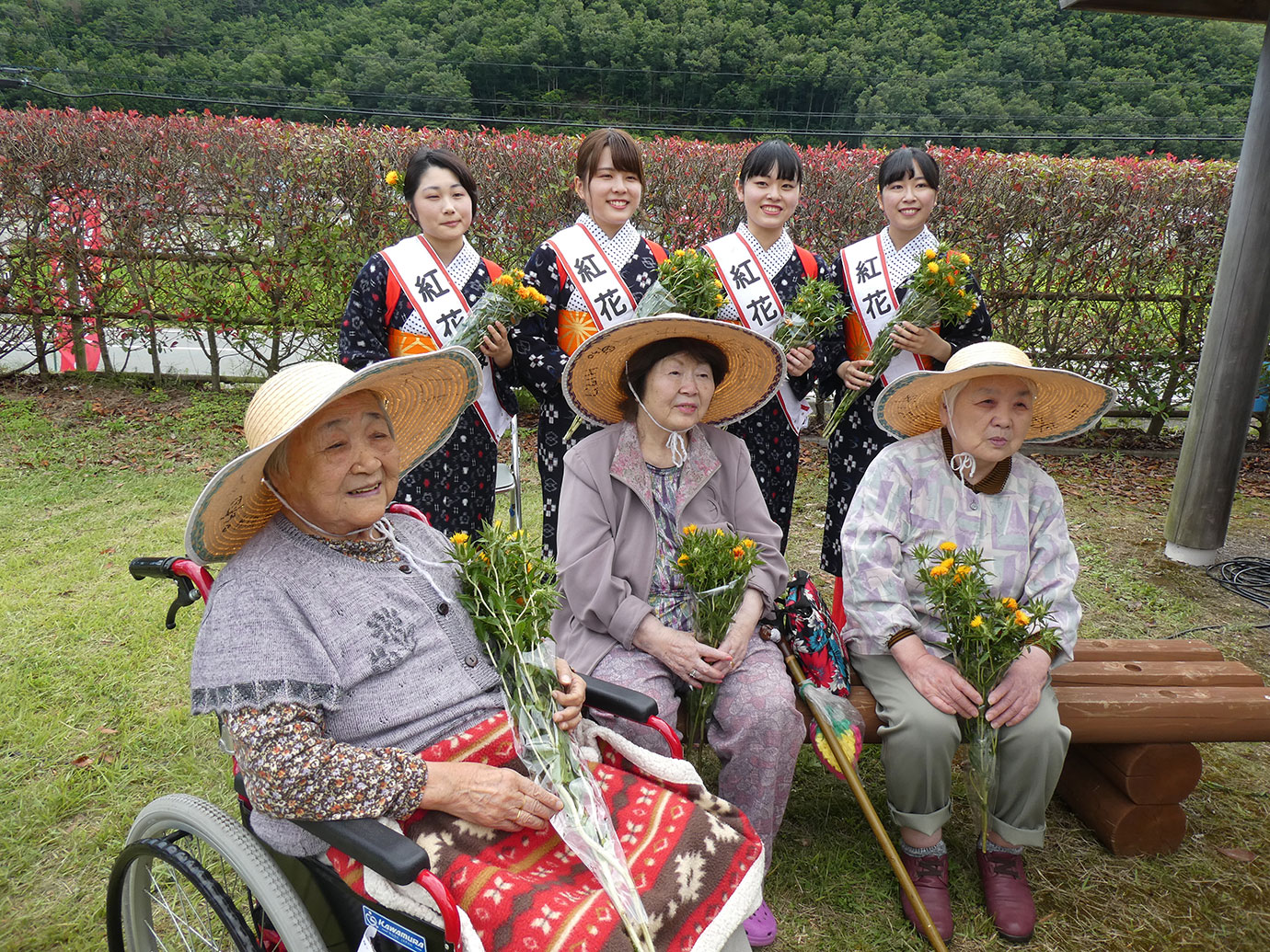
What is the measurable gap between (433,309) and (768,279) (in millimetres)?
1429

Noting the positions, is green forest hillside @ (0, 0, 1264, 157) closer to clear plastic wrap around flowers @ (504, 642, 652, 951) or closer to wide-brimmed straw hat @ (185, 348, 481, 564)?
wide-brimmed straw hat @ (185, 348, 481, 564)

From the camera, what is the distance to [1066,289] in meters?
6.72

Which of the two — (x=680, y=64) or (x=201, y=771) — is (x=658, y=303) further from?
(x=680, y=64)

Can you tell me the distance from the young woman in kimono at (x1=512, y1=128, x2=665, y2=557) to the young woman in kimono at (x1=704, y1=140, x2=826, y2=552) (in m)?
0.38

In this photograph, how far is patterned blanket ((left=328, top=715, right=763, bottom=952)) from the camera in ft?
4.87

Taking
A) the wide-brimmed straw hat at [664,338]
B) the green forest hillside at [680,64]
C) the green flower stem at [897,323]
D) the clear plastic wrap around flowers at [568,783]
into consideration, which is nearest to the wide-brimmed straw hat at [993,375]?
the wide-brimmed straw hat at [664,338]

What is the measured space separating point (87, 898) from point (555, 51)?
2977 centimetres

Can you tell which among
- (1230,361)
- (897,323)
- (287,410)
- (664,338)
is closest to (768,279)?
(897,323)

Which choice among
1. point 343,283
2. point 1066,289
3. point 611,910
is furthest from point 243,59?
point 611,910

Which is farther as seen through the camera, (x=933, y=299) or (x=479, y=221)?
(x=479, y=221)

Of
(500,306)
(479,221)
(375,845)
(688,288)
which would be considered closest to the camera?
(375,845)

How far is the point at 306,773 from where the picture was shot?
1.52 metres

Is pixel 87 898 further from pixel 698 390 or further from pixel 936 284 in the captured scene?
pixel 936 284

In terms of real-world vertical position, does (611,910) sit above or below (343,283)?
below
